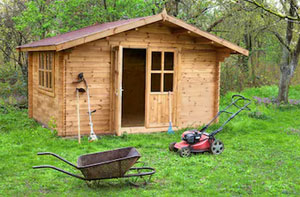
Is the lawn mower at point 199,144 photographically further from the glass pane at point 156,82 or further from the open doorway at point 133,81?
the open doorway at point 133,81

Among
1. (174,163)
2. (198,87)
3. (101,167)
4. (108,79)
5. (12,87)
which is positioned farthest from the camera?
(12,87)

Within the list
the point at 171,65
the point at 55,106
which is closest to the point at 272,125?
the point at 171,65

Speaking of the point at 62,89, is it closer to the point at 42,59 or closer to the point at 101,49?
the point at 101,49

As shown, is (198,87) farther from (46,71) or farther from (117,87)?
(46,71)

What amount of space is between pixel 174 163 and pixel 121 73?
Result: 303 centimetres

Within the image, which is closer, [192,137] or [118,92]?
[192,137]

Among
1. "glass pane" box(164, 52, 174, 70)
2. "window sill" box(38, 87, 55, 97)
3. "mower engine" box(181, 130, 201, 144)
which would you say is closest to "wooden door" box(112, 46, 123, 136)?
"glass pane" box(164, 52, 174, 70)

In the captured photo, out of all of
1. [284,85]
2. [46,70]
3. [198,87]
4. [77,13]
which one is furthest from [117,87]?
[284,85]

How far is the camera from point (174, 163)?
7102 millimetres

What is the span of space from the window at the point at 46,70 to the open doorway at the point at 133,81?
3217 mm

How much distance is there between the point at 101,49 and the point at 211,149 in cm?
359

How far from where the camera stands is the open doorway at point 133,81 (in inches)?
519

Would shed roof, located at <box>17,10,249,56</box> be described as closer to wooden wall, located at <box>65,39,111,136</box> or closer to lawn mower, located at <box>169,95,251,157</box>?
wooden wall, located at <box>65,39,111,136</box>

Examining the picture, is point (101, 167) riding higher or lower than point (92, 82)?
lower
